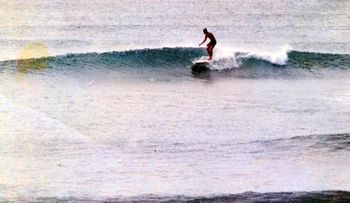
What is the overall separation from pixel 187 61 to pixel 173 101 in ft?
1.25

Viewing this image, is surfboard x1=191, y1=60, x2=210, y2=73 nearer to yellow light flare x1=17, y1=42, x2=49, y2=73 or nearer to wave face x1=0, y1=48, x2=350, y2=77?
wave face x1=0, y1=48, x2=350, y2=77

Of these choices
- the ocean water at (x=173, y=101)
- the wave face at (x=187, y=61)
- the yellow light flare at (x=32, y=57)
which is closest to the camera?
the ocean water at (x=173, y=101)

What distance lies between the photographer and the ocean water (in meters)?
1.86

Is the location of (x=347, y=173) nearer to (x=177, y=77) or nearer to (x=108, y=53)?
(x=177, y=77)

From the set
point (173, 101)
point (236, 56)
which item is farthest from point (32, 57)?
point (236, 56)

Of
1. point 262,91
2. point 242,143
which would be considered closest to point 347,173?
point 242,143

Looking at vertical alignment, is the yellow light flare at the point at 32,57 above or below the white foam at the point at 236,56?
below

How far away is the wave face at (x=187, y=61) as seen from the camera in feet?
8.25

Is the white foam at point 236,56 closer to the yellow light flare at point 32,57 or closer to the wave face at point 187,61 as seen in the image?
the wave face at point 187,61

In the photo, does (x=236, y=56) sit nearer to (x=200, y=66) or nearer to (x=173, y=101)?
(x=200, y=66)

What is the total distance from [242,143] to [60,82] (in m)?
0.87

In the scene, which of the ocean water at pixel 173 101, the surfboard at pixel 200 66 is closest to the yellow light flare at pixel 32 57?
the ocean water at pixel 173 101

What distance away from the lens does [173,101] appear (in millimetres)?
2289

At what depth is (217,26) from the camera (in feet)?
8.76
